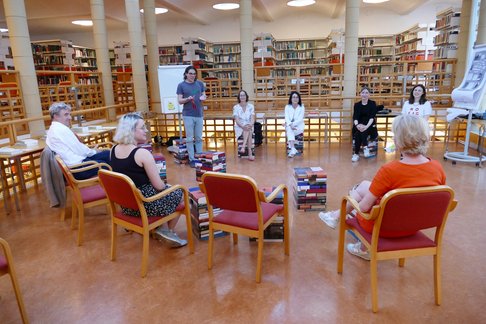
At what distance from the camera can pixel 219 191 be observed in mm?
2246

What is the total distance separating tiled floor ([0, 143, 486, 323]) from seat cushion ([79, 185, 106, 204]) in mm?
382

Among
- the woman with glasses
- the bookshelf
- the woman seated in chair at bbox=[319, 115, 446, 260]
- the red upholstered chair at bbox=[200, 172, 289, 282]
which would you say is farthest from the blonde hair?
the bookshelf

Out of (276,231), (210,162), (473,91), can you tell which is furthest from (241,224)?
(473,91)

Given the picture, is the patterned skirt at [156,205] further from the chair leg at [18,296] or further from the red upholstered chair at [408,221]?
the red upholstered chair at [408,221]

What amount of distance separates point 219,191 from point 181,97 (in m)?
3.21

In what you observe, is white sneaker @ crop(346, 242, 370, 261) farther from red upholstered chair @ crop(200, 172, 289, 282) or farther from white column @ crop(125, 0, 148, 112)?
white column @ crop(125, 0, 148, 112)

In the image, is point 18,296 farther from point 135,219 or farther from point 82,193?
point 82,193

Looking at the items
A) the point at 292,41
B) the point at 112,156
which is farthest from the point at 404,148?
the point at 292,41

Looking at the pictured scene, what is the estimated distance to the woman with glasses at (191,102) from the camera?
513 centimetres

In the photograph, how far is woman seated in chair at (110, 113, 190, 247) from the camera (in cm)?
249

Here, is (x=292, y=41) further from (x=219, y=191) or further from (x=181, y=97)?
(x=219, y=191)

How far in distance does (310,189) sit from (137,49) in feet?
19.1

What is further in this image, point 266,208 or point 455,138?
point 455,138

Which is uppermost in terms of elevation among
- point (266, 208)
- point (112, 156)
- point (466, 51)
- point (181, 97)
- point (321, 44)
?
point (321, 44)
